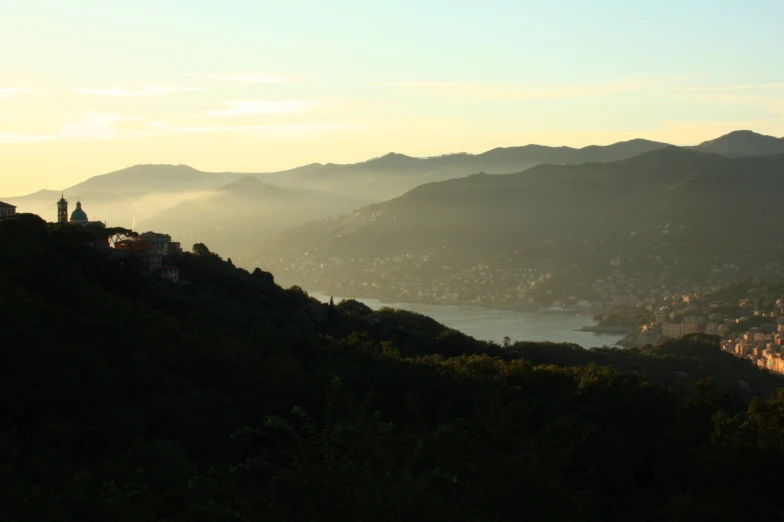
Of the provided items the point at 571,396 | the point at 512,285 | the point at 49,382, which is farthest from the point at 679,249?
the point at 49,382

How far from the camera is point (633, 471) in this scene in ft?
56.5

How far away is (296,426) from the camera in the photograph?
1509 cm

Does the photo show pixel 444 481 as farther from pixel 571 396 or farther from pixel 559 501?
pixel 571 396

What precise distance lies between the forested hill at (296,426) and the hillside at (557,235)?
75044 millimetres

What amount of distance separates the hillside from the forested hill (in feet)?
246

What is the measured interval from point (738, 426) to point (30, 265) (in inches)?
549

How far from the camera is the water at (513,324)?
65312mm

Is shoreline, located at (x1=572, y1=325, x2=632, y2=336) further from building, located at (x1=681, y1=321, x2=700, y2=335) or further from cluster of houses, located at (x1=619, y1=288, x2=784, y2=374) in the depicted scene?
building, located at (x1=681, y1=321, x2=700, y2=335)

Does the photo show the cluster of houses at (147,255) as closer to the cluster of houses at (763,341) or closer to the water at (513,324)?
the water at (513,324)

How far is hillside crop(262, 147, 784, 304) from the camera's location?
10625cm

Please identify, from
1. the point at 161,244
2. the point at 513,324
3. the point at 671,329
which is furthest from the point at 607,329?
the point at 161,244

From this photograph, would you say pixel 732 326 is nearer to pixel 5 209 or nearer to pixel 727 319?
pixel 727 319

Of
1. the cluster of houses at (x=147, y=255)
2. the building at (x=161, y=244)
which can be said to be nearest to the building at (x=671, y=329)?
the building at (x=161, y=244)

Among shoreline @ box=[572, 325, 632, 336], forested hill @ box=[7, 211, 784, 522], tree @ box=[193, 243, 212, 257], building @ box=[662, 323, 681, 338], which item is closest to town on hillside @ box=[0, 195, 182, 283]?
tree @ box=[193, 243, 212, 257]
